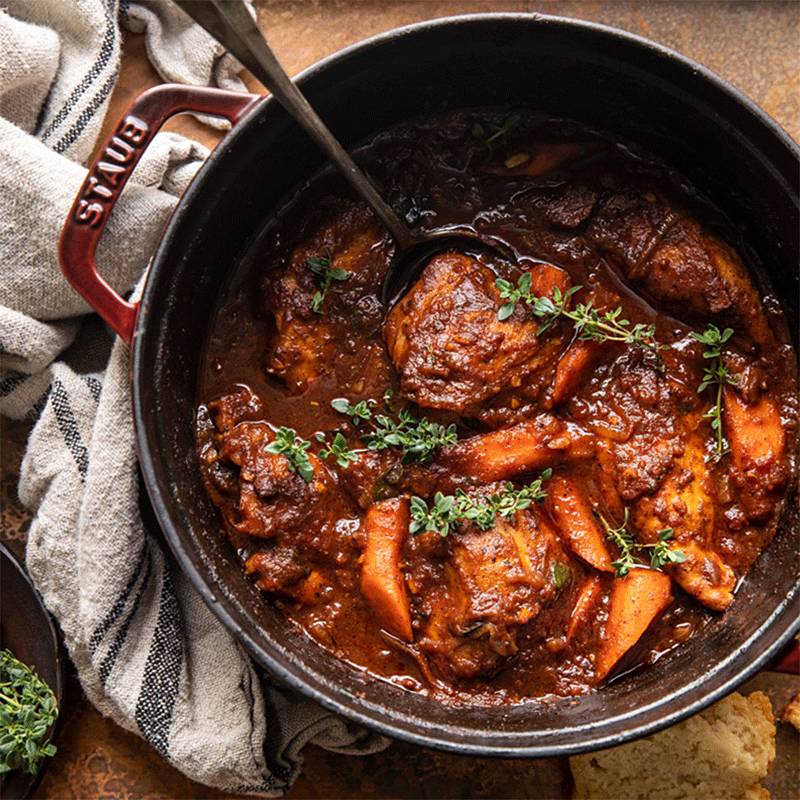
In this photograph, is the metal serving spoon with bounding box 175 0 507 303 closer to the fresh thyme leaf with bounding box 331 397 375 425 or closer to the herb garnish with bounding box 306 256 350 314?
the herb garnish with bounding box 306 256 350 314

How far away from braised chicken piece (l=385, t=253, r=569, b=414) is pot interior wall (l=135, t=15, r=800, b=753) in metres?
0.61

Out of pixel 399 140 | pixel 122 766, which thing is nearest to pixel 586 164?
pixel 399 140

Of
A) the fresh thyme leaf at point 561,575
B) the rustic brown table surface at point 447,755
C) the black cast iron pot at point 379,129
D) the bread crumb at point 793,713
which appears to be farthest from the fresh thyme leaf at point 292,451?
the bread crumb at point 793,713

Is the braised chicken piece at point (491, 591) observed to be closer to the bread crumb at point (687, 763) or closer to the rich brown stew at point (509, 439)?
the rich brown stew at point (509, 439)

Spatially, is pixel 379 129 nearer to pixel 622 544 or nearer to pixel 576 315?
pixel 576 315

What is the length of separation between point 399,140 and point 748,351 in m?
1.28

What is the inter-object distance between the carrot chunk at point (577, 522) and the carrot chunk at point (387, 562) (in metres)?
0.45

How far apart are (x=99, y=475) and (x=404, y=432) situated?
95cm

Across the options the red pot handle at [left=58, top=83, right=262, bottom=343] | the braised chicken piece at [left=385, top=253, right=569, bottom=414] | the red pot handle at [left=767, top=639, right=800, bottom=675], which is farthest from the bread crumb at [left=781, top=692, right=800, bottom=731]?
the red pot handle at [left=58, top=83, right=262, bottom=343]

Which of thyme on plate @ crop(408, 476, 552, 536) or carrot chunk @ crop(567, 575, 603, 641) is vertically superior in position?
thyme on plate @ crop(408, 476, 552, 536)

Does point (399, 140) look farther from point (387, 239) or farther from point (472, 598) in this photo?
point (472, 598)

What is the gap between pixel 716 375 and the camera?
10.8ft

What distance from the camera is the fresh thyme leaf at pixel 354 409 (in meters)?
3.25

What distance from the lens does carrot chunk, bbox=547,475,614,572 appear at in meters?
3.21
